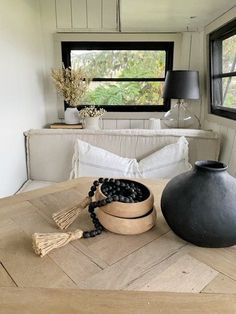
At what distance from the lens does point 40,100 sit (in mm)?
2508

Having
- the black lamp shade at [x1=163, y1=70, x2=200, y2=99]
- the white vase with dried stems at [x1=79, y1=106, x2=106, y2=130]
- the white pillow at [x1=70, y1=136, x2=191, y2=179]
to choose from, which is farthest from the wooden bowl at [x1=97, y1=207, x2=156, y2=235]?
the black lamp shade at [x1=163, y1=70, x2=200, y2=99]

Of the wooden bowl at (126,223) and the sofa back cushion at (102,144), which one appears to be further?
the sofa back cushion at (102,144)

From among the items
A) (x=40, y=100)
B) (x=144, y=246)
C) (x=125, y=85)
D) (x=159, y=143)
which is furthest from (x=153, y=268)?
(x=125, y=85)

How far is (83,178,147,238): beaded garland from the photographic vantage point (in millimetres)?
716

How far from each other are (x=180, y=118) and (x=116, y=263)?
213 cm

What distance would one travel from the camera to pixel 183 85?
7.38ft

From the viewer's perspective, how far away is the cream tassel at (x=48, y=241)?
0.63 metres

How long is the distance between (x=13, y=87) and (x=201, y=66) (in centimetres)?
175

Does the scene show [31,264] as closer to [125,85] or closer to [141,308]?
[141,308]

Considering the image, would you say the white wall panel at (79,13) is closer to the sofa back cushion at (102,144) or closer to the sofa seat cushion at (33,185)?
the sofa back cushion at (102,144)

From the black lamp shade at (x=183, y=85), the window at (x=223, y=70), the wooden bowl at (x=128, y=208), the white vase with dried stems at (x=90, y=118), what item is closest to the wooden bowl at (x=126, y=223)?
the wooden bowl at (x=128, y=208)

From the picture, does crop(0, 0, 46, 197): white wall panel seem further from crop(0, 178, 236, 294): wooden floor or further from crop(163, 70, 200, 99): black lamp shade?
crop(163, 70, 200, 99): black lamp shade

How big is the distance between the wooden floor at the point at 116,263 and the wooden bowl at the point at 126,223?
2cm

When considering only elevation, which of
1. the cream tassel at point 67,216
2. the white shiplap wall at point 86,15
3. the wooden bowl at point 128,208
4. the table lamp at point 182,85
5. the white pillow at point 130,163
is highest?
the white shiplap wall at point 86,15
